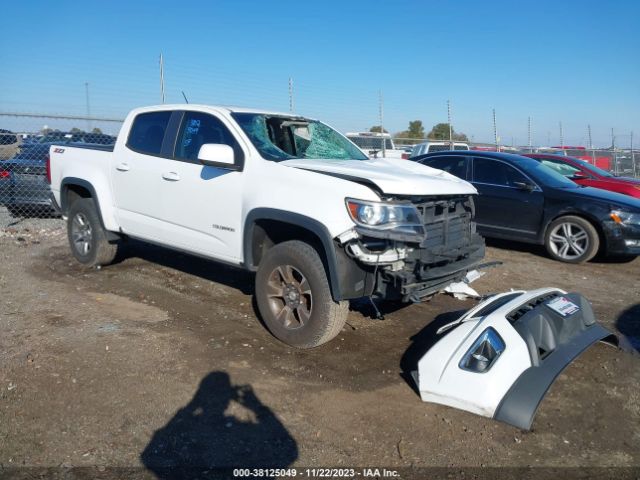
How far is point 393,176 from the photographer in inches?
162

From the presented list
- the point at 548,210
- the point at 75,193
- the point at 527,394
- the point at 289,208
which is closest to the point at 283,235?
the point at 289,208

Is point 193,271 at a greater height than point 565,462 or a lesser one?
greater

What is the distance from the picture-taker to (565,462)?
294 centimetres

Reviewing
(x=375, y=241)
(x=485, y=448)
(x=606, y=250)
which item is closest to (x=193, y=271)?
(x=375, y=241)

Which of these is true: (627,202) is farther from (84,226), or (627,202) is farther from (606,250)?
(84,226)

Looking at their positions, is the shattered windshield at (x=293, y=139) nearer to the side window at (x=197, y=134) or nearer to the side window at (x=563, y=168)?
the side window at (x=197, y=134)

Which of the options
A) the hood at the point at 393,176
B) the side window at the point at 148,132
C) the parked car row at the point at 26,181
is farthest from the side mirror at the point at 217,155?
the parked car row at the point at 26,181

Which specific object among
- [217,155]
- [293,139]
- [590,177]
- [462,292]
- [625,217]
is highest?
[293,139]

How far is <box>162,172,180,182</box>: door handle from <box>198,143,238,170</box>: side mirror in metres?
0.72

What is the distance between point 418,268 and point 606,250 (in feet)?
16.1

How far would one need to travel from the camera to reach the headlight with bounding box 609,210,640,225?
24.6 ft

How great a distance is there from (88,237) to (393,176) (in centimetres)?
432

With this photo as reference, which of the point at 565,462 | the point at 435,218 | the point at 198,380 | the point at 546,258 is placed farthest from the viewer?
the point at 546,258

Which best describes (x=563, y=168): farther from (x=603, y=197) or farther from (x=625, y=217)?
(x=625, y=217)
